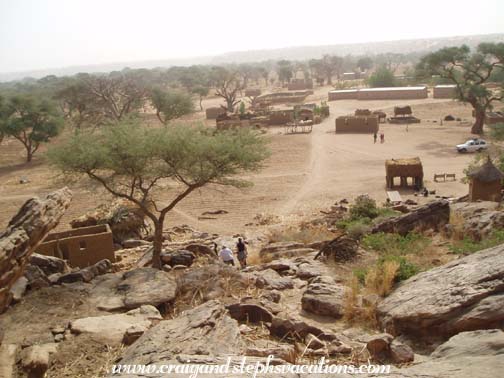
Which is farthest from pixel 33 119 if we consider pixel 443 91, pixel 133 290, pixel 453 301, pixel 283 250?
pixel 443 91

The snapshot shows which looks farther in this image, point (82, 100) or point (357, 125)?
point (82, 100)

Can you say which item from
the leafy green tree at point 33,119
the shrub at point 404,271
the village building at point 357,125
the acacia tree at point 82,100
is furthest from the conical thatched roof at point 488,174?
the acacia tree at point 82,100

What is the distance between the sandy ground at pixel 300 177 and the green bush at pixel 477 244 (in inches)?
397

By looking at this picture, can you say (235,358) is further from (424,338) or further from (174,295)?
(174,295)

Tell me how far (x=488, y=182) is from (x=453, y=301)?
37.4ft

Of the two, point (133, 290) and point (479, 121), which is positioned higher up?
point (479, 121)

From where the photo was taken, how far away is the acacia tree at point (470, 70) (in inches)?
1473

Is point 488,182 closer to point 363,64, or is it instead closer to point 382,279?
point 382,279

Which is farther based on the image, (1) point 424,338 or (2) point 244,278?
(2) point 244,278

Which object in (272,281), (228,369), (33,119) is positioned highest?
(33,119)

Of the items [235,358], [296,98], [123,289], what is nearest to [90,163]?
[123,289]

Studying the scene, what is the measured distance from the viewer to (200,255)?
14844 millimetres

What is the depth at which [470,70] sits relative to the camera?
40000 mm

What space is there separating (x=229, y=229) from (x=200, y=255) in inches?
224
